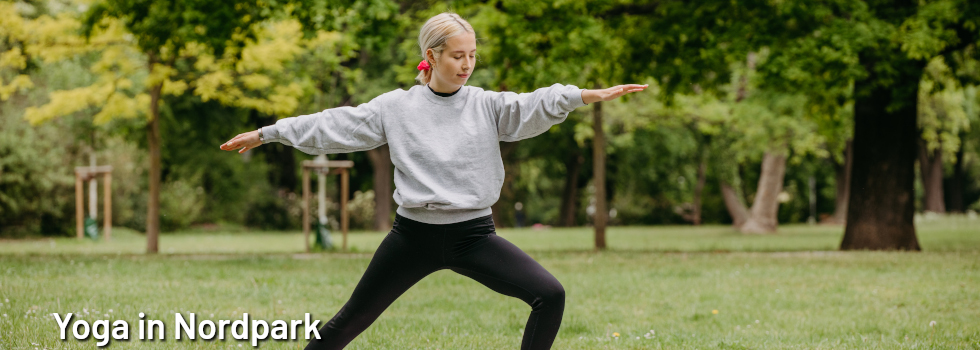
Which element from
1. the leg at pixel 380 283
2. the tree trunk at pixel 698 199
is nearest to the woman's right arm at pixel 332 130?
the leg at pixel 380 283

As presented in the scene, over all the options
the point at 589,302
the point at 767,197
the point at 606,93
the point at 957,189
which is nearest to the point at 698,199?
the point at 767,197

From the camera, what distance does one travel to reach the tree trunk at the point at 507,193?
1320 inches

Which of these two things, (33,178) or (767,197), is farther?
(767,197)

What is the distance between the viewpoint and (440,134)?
360 cm

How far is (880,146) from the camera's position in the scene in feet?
47.1

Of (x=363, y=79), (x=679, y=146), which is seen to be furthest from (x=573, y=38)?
(x=679, y=146)

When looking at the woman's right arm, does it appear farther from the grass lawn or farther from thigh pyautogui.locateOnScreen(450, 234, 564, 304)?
the grass lawn

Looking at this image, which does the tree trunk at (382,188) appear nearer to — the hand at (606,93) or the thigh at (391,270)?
the thigh at (391,270)

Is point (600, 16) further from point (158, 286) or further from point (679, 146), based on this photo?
point (679, 146)

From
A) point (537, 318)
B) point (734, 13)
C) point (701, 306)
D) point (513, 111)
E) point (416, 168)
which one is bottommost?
point (701, 306)

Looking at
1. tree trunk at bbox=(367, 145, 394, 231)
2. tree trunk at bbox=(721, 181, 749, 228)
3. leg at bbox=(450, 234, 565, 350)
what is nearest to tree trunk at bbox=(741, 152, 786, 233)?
tree trunk at bbox=(721, 181, 749, 228)

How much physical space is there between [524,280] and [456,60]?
99 centimetres

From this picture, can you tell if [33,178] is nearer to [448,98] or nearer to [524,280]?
[448,98]

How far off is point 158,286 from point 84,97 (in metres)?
8.07
